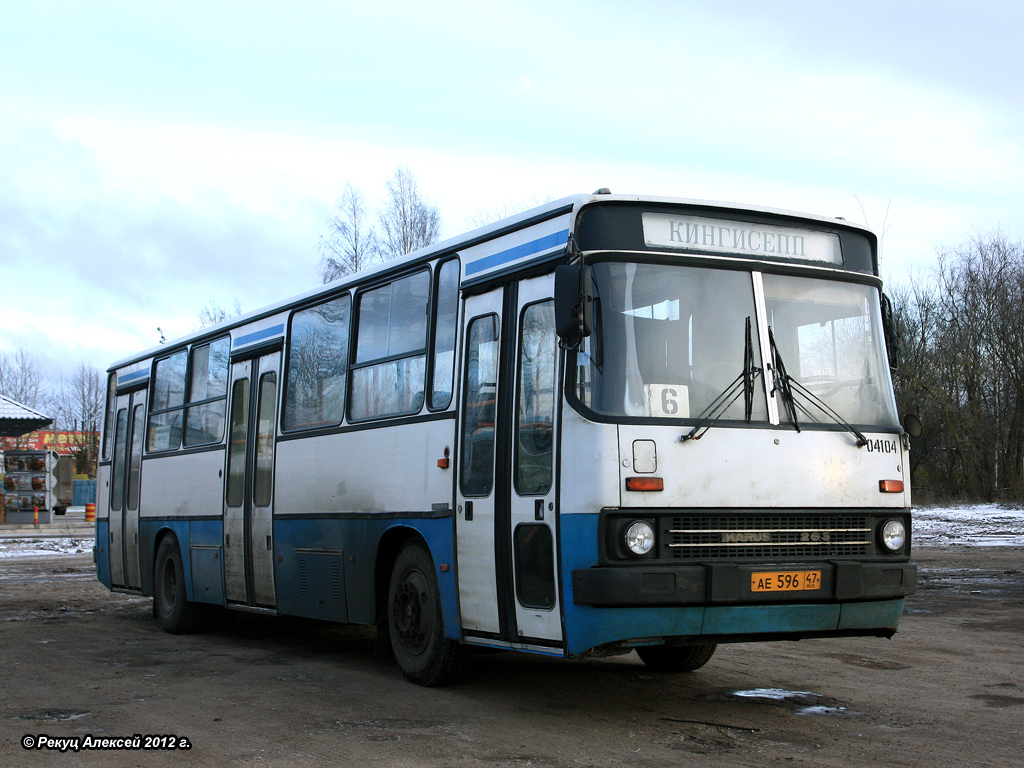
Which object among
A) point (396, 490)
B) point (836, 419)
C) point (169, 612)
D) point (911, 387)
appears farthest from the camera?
point (911, 387)

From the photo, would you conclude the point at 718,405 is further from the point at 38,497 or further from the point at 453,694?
the point at 38,497

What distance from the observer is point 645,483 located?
6648 mm

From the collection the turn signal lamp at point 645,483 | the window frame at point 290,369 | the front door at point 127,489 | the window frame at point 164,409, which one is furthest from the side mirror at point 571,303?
the front door at point 127,489

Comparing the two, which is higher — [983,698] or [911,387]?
[911,387]

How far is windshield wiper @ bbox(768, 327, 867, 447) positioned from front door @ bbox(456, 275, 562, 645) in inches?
53.9

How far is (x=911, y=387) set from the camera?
45.8 metres

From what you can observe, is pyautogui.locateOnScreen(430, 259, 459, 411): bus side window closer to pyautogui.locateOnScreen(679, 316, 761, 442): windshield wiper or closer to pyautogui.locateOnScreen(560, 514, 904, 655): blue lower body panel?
pyautogui.locateOnScreen(560, 514, 904, 655): blue lower body panel

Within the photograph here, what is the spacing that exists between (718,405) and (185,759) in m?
3.63

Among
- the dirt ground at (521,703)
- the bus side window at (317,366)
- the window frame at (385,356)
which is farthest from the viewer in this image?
the bus side window at (317,366)

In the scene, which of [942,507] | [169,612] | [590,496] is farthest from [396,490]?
[942,507]

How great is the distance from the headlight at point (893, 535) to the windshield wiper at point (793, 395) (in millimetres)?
554

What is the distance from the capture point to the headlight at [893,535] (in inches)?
287

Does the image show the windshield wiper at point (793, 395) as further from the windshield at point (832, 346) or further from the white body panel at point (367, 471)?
the white body panel at point (367, 471)

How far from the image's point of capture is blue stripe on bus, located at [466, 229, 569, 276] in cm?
733
